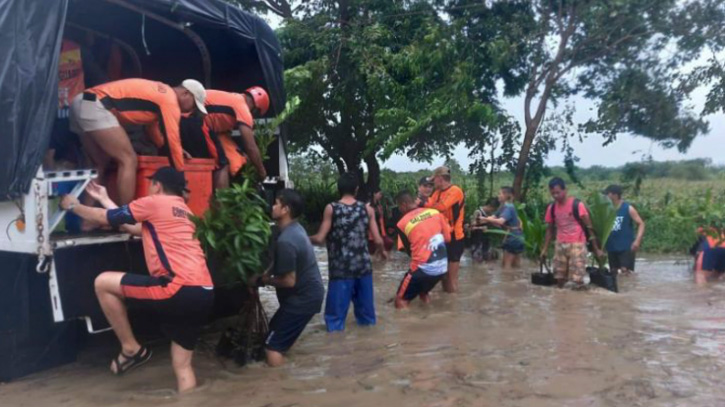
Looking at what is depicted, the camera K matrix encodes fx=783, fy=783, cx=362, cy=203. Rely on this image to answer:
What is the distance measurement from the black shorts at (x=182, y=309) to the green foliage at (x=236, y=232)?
41 centimetres

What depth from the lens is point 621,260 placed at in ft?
35.7

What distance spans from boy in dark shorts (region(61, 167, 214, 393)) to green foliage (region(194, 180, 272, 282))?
232mm

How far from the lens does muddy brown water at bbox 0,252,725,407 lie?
504 cm

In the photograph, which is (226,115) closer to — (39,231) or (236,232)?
(236,232)

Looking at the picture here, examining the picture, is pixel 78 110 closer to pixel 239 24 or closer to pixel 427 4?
pixel 239 24

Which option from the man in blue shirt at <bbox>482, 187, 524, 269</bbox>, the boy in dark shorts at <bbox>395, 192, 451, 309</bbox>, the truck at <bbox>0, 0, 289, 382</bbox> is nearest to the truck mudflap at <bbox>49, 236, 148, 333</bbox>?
the truck at <bbox>0, 0, 289, 382</bbox>

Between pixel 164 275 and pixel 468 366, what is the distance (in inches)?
93.9

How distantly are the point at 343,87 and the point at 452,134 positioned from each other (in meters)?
2.40

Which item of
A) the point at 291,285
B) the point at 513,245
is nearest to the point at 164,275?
the point at 291,285

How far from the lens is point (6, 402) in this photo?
4.84m

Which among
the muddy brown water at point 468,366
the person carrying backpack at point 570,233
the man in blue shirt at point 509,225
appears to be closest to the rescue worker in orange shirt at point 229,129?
the muddy brown water at point 468,366

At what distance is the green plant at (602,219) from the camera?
9.44m

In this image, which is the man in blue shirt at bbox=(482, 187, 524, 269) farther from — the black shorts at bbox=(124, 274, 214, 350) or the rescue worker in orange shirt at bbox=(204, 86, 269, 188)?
the black shorts at bbox=(124, 274, 214, 350)

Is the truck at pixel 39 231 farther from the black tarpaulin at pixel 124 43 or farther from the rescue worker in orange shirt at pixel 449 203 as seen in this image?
the rescue worker in orange shirt at pixel 449 203
